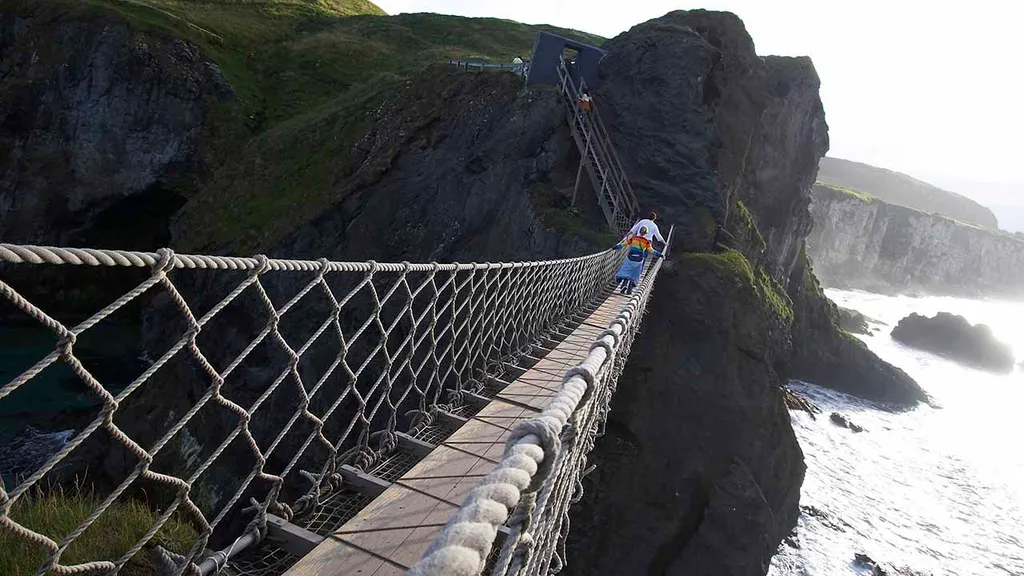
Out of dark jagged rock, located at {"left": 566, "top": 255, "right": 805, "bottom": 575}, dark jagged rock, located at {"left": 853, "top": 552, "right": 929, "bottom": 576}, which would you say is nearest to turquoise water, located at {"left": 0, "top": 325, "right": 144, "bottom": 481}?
dark jagged rock, located at {"left": 566, "top": 255, "right": 805, "bottom": 575}

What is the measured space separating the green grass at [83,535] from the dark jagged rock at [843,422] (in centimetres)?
2738

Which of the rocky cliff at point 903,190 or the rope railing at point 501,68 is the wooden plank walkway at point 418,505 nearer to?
the rope railing at point 501,68

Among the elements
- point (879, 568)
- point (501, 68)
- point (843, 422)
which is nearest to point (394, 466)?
point (501, 68)

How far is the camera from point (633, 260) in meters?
8.00

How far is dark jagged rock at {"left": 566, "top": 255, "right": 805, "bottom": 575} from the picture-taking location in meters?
10.2

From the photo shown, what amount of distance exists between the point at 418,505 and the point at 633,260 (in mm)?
6209

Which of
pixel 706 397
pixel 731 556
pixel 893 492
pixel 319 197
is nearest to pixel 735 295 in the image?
pixel 706 397

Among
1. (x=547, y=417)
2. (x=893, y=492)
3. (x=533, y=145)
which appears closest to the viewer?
(x=547, y=417)

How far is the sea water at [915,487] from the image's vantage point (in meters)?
16.5

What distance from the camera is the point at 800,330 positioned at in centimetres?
2917

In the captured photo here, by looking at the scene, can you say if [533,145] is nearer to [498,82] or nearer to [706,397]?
[498,82]

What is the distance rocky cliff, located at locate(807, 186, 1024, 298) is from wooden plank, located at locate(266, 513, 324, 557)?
82.9 m

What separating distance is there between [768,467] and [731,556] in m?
2.22

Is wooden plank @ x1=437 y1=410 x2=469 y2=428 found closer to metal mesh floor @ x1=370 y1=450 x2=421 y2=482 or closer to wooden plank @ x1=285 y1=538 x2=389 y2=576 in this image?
metal mesh floor @ x1=370 y1=450 x2=421 y2=482
